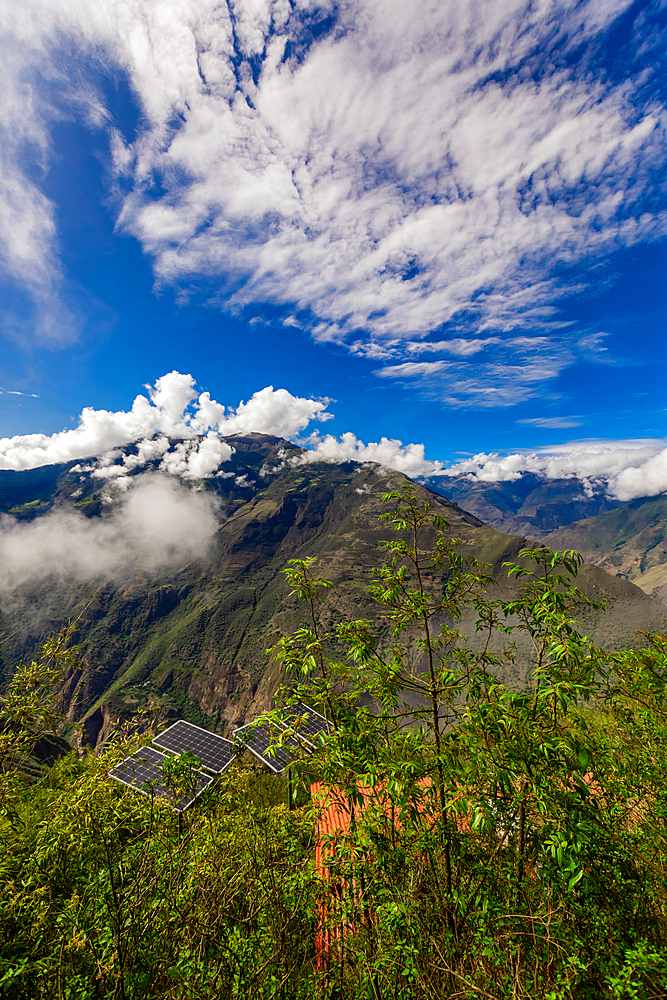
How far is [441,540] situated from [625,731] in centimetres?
782

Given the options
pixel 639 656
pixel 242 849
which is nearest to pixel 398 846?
pixel 242 849

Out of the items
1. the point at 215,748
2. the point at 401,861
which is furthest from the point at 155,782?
the point at 215,748

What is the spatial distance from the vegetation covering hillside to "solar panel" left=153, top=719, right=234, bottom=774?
19.3 metres

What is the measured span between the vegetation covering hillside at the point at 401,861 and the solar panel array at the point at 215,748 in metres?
0.37

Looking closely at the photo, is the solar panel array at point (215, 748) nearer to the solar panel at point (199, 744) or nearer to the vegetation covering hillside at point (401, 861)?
the solar panel at point (199, 744)

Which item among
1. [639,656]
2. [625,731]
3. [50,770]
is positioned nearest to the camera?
[639,656]

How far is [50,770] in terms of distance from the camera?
11164mm

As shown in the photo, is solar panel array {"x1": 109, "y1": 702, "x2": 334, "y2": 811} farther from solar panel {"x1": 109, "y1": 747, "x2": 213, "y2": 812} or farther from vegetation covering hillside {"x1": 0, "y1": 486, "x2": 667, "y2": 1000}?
vegetation covering hillside {"x1": 0, "y1": 486, "x2": 667, "y2": 1000}

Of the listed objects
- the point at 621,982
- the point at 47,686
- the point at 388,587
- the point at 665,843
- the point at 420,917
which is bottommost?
the point at 420,917

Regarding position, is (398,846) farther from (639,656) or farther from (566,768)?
(639,656)

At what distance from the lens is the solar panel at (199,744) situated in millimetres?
24281

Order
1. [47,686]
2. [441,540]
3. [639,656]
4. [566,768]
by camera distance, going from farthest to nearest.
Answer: [639,656] → [47,686] → [441,540] → [566,768]

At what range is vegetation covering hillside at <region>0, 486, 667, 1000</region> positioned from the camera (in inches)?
181

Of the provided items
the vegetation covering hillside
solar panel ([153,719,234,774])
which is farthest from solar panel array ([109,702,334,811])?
the vegetation covering hillside
